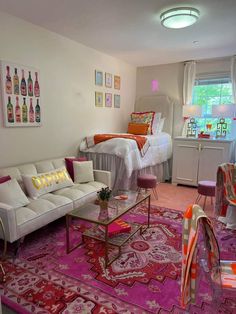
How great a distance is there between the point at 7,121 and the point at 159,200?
2.49 m

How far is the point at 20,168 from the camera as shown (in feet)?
9.07

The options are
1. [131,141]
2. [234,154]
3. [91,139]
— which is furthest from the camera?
[234,154]

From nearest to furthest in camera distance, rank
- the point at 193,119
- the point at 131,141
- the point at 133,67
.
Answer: the point at 131,141, the point at 193,119, the point at 133,67

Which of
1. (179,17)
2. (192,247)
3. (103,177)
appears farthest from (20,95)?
(192,247)

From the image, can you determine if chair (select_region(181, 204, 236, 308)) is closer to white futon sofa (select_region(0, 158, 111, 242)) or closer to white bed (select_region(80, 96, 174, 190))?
white futon sofa (select_region(0, 158, 111, 242))

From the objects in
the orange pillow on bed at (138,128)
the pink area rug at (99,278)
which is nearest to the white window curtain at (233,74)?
the orange pillow on bed at (138,128)

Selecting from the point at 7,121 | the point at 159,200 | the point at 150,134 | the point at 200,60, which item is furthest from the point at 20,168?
the point at 200,60

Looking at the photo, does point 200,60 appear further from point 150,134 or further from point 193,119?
point 150,134

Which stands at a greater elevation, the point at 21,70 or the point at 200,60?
the point at 200,60

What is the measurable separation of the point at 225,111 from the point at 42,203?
3417 mm

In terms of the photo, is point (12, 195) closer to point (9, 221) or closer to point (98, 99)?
point (9, 221)

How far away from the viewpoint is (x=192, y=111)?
438 centimetres

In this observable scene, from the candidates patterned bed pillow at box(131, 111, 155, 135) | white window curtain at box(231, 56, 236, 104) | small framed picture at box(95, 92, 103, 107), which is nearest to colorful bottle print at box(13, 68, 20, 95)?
small framed picture at box(95, 92, 103, 107)

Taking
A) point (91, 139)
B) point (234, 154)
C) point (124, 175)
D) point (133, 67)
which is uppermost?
point (133, 67)
